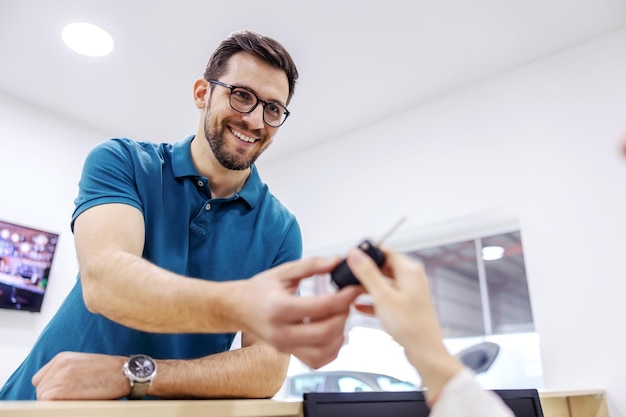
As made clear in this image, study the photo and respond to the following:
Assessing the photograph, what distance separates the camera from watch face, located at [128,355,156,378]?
77 cm

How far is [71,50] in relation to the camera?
2186 mm

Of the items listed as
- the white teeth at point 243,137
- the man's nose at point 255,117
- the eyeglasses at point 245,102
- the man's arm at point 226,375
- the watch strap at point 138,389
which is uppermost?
the eyeglasses at point 245,102

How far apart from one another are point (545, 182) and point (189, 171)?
1584 mm

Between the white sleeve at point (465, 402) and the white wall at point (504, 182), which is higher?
the white wall at point (504, 182)

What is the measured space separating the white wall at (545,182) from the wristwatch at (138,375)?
165cm

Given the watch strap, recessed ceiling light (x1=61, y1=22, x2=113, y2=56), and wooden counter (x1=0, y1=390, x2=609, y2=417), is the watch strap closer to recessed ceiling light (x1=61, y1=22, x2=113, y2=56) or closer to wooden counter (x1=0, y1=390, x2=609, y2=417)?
wooden counter (x1=0, y1=390, x2=609, y2=417)

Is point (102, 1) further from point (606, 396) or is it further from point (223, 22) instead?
point (606, 396)

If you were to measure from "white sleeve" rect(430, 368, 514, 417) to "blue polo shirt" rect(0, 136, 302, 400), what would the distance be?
664mm

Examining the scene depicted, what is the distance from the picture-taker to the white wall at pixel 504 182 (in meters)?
1.86

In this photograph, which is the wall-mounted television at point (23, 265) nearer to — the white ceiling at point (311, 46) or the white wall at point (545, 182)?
the white ceiling at point (311, 46)

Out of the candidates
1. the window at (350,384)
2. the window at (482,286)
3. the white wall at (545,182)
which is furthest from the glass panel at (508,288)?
the window at (350,384)

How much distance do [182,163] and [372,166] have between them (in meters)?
1.70

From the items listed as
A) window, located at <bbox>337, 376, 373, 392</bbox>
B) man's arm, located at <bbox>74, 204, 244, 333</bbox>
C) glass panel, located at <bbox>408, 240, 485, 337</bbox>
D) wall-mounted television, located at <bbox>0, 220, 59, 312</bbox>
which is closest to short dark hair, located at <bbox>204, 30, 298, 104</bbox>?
man's arm, located at <bbox>74, 204, 244, 333</bbox>

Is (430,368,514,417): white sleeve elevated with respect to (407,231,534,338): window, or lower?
lower
